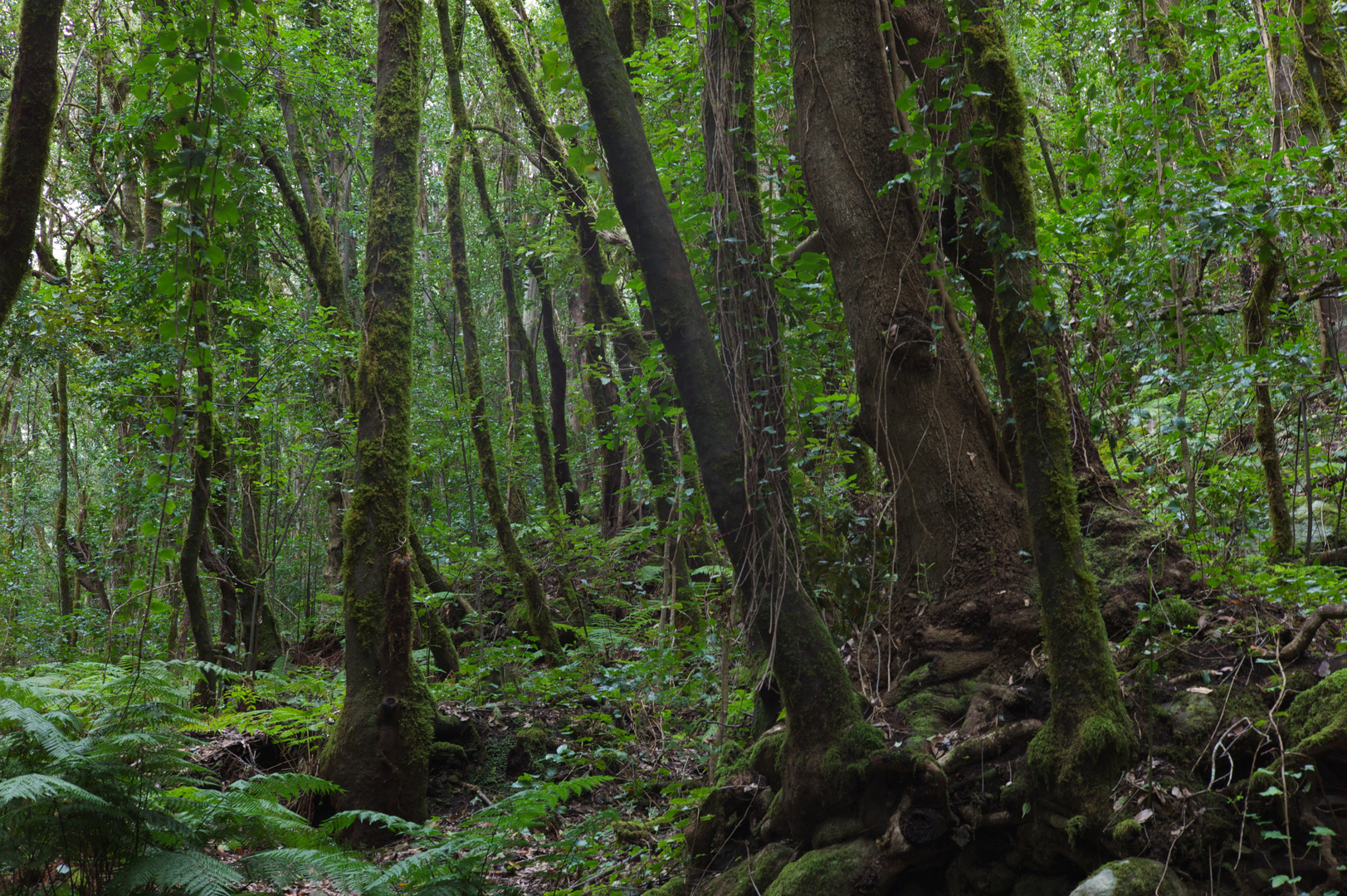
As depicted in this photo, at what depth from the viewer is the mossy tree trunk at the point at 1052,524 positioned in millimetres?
2703

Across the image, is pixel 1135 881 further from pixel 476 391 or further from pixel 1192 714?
pixel 476 391

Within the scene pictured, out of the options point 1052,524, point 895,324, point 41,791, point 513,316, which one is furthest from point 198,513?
point 513,316

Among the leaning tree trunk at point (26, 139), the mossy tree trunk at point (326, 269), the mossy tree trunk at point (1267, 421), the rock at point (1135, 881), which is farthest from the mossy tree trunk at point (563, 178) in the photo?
the rock at point (1135, 881)

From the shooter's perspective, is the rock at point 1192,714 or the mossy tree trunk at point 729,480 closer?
the rock at point 1192,714

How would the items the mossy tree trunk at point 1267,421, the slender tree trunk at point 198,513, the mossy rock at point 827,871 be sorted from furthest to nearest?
1. the slender tree trunk at point 198,513
2. the mossy tree trunk at point 1267,421
3. the mossy rock at point 827,871

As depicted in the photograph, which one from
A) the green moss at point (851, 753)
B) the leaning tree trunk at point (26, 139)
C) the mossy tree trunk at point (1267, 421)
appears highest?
the leaning tree trunk at point (26, 139)

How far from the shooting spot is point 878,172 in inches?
168

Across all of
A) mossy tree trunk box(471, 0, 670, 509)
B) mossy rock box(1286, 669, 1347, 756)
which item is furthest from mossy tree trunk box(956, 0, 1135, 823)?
mossy tree trunk box(471, 0, 670, 509)

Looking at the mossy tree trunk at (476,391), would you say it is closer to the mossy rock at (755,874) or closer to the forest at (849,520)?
the forest at (849,520)

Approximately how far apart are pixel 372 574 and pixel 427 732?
47.7 inches

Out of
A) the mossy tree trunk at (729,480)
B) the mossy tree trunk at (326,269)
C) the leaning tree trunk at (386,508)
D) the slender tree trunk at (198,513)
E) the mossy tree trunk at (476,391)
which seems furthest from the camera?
the mossy tree trunk at (326,269)

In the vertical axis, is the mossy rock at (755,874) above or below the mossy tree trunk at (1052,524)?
below

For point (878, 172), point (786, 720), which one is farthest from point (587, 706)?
point (878, 172)

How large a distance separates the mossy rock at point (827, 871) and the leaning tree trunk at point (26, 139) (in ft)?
13.0
